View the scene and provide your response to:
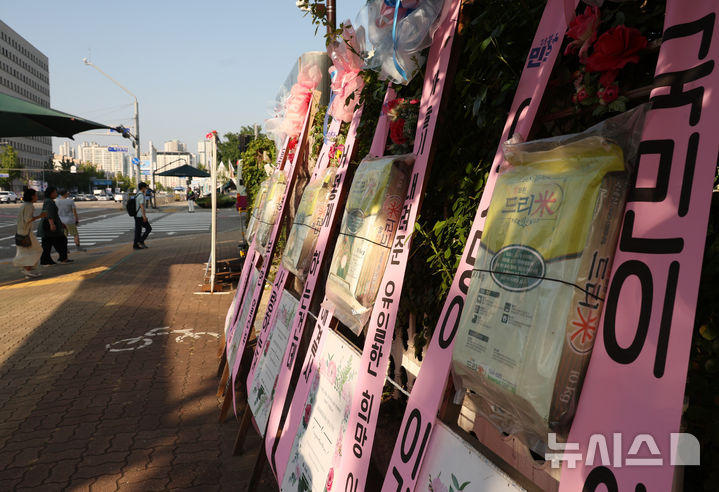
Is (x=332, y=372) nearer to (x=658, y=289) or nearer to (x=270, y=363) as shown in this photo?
(x=270, y=363)

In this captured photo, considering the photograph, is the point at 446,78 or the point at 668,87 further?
the point at 446,78

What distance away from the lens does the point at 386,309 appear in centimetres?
199

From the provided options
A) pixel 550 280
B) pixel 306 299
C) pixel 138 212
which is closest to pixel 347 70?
pixel 306 299

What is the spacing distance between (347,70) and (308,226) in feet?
3.11

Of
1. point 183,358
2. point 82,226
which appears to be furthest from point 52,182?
point 183,358

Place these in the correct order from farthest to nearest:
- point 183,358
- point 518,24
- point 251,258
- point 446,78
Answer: point 183,358 → point 251,258 → point 446,78 → point 518,24

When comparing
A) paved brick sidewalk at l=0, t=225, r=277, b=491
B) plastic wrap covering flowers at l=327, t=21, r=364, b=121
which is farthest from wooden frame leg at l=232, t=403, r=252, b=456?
plastic wrap covering flowers at l=327, t=21, r=364, b=121

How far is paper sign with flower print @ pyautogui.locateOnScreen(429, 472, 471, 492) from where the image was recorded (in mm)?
1310

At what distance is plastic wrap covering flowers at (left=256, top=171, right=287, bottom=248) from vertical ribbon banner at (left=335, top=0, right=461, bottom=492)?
225 cm

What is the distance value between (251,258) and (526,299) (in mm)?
3968

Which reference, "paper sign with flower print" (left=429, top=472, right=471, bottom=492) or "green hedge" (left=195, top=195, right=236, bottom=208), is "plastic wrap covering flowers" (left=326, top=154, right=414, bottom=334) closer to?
"paper sign with flower print" (left=429, top=472, right=471, bottom=492)

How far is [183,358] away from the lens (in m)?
5.62

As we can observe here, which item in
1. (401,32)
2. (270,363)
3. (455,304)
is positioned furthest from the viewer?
(270,363)

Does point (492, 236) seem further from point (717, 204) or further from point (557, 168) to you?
point (717, 204)
